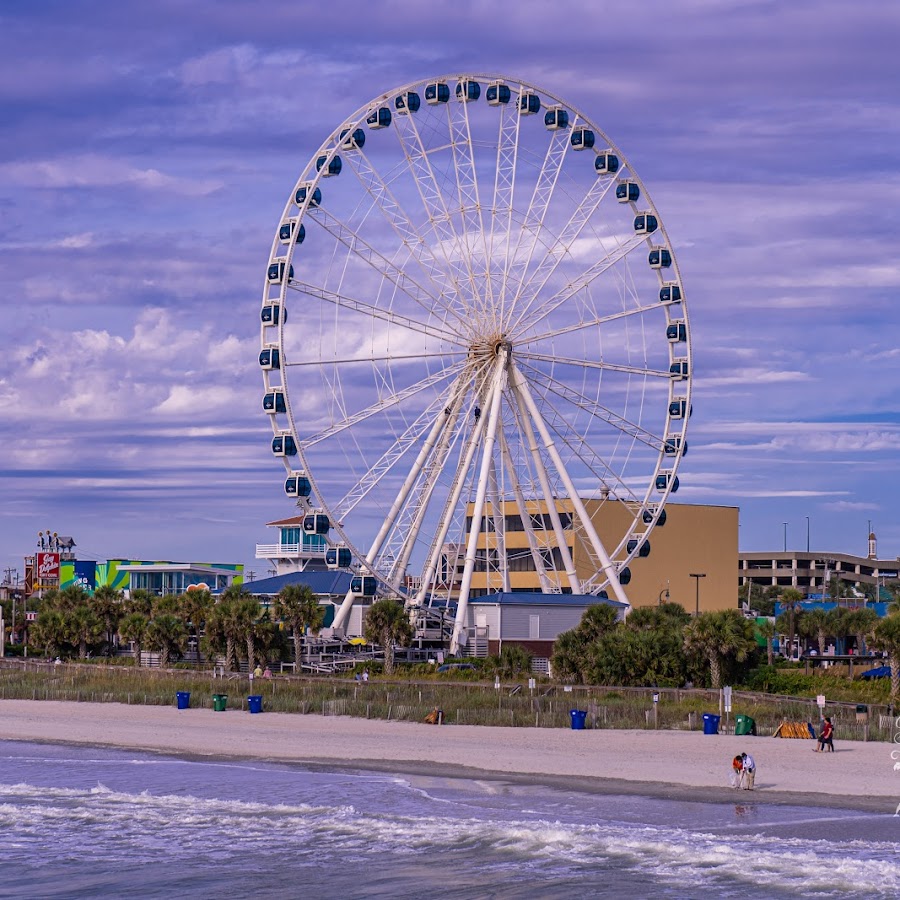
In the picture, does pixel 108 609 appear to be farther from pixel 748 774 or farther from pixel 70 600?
pixel 748 774

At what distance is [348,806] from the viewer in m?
32.1

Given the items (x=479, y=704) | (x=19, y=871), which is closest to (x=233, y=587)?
(x=479, y=704)

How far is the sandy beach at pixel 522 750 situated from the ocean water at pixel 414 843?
1565mm

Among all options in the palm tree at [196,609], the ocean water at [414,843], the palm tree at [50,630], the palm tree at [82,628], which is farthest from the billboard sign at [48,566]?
the ocean water at [414,843]

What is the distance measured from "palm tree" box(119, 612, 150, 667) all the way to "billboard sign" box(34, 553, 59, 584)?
49592 millimetres

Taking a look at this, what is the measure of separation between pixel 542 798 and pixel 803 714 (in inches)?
553

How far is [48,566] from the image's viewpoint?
383 ft

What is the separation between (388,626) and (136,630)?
14763 mm

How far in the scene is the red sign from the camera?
382ft

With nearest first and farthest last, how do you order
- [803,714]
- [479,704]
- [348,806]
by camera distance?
[348,806] < [803,714] < [479,704]

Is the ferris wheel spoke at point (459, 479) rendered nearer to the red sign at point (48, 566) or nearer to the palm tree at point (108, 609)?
the palm tree at point (108, 609)

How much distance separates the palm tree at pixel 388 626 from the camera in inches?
2347

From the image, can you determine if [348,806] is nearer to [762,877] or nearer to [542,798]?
[542,798]

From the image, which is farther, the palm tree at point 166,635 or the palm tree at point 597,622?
the palm tree at point 166,635
